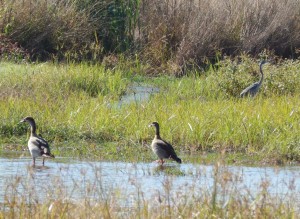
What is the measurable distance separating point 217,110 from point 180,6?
24.8 ft

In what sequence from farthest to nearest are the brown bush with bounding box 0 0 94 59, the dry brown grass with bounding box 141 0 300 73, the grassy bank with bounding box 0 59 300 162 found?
the dry brown grass with bounding box 141 0 300 73 → the brown bush with bounding box 0 0 94 59 → the grassy bank with bounding box 0 59 300 162

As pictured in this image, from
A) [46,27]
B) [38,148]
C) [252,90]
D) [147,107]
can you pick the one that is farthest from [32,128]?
[46,27]

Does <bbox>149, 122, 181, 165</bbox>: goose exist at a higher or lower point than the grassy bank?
lower

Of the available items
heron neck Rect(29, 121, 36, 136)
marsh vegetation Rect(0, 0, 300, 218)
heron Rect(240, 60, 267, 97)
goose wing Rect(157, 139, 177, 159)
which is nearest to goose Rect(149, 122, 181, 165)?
goose wing Rect(157, 139, 177, 159)

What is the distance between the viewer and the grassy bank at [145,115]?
12.1 m

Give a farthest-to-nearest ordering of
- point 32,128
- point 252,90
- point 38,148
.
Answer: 1. point 252,90
2. point 32,128
3. point 38,148

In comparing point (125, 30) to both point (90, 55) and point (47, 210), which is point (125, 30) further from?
point (47, 210)

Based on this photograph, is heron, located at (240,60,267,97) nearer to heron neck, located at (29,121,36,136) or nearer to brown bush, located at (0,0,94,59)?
brown bush, located at (0,0,94,59)

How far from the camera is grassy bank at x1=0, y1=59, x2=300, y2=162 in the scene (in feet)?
39.8

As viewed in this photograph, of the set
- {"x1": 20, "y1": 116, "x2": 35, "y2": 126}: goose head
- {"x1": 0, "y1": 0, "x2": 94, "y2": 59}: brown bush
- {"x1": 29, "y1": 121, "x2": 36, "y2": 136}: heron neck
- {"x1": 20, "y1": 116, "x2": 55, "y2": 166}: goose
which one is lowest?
{"x1": 20, "y1": 116, "x2": 55, "y2": 166}: goose

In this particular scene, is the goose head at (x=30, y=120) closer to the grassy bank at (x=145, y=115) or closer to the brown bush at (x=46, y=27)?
the grassy bank at (x=145, y=115)

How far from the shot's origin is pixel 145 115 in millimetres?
13367

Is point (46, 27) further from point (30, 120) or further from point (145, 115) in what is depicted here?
point (30, 120)

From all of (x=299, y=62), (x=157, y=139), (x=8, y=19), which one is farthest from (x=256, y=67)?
(x=157, y=139)
